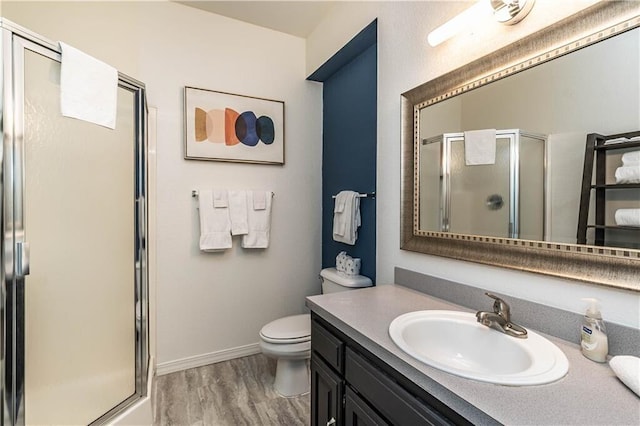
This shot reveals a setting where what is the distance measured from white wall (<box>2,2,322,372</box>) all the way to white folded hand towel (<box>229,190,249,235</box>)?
0.35ft

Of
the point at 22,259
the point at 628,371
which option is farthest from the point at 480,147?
the point at 22,259

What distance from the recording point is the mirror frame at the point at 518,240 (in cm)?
84

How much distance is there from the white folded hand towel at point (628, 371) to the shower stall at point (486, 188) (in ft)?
1.29

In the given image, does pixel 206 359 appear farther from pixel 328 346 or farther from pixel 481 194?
pixel 481 194

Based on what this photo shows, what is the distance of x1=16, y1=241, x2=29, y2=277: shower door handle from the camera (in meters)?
1.10

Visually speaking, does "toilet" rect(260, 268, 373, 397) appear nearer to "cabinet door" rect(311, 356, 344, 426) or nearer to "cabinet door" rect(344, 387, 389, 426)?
"cabinet door" rect(311, 356, 344, 426)

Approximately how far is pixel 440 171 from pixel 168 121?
1.83 metres

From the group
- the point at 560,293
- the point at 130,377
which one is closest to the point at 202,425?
the point at 130,377

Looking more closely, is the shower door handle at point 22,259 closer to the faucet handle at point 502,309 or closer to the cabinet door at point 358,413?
the cabinet door at point 358,413

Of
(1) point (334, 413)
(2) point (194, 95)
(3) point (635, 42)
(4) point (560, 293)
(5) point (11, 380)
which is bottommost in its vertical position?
(1) point (334, 413)

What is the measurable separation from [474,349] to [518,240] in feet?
1.31

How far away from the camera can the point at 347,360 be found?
1081mm

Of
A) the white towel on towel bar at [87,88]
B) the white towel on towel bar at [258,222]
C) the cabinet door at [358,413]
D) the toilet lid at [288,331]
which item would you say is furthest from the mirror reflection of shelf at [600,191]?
the white towel on towel bar at [258,222]

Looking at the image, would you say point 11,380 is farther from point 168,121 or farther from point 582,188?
point 582,188
